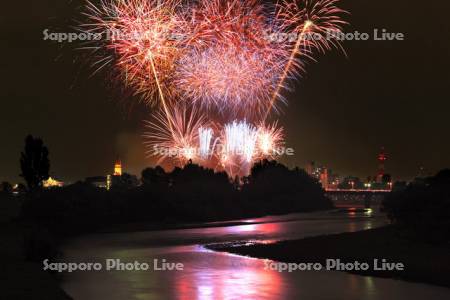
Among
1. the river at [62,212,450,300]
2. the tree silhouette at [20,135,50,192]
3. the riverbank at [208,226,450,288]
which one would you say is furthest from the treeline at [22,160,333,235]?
the riverbank at [208,226,450,288]

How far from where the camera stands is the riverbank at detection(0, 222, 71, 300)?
3669 centimetres

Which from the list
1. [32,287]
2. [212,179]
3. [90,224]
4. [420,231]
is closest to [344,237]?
[420,231]

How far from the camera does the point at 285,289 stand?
43.8m

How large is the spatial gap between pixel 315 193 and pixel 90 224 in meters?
89.8

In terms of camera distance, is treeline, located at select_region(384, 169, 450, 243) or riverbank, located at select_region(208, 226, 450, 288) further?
treeline, located at select_region(384, 169, 450, 243)

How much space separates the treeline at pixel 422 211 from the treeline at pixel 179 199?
154ft

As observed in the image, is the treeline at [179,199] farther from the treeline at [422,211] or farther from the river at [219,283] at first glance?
the treeline at [422,211]

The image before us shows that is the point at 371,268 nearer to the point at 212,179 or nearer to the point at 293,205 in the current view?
the point at 212,179

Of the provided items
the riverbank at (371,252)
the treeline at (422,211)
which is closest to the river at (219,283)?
the riverbank at (371,252)

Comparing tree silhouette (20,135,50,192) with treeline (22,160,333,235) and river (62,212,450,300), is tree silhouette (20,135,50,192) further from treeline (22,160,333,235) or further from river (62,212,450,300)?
river (62,212,450,300)

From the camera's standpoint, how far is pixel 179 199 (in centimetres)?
12612

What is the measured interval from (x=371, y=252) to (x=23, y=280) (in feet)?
89.1

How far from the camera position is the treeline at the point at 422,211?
58.5 m

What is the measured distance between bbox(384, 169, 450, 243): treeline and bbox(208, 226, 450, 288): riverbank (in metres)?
1.27
